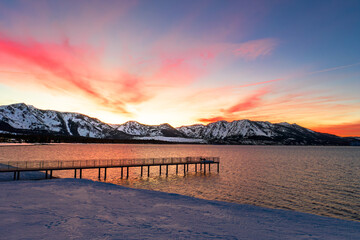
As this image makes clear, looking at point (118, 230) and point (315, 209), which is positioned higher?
point (118, 230)

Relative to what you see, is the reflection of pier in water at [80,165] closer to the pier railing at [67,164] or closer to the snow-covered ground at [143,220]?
the pier railing at [67,164]

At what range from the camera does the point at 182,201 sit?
28.2 metres

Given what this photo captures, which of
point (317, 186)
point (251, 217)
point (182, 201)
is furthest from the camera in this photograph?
point (317, 186)

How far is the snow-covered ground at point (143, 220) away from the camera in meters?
16.0

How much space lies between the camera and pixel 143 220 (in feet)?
63.5

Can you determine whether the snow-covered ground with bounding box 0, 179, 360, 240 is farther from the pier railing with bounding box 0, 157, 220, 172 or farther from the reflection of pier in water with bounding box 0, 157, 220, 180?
the pier railing with bounding box 0, 157, 220, 172

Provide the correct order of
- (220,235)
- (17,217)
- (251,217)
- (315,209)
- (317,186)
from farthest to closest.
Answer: (317,186)
(315,209)
(251,217)
(17,217)
(220,235)

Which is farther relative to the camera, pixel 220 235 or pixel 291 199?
pixel 291 199

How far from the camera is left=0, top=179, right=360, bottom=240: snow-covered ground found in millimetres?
16016

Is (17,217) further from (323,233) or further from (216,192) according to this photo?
(216,192)

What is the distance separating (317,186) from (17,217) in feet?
185

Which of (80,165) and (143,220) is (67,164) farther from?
(143,220)

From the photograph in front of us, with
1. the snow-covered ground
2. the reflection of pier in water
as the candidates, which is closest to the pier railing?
the reflection of pier in water

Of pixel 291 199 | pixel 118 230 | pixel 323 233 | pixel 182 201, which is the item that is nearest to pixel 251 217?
pixel 323 233
